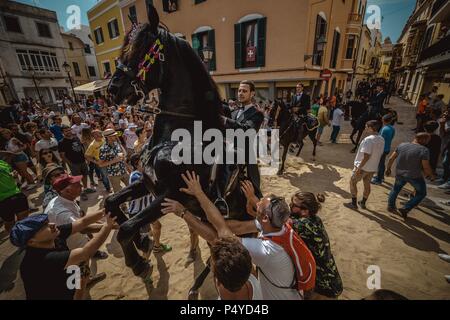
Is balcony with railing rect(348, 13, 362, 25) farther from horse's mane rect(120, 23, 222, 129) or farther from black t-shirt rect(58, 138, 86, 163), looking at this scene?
black t-shirt rect(58, 138, 86, 163)

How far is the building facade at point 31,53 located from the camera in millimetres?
21891

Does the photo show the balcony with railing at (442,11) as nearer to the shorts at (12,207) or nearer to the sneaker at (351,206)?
the sneaker at (351,206)

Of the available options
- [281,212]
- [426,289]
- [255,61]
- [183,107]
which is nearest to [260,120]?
[183,107]

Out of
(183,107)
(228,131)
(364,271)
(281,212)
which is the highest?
(183,107)

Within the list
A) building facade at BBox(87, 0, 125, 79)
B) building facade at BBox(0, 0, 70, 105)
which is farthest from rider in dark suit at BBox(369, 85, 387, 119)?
building facade at BBox(0, 0, 70, 105)

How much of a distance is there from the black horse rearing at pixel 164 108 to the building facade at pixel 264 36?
9.50m

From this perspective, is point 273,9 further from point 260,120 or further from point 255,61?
point 260,120

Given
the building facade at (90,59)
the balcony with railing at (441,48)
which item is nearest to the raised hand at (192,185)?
the balcony with railing at (441,48)

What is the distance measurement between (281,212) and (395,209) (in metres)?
4.61

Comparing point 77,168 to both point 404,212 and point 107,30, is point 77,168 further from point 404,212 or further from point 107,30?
point 107,30

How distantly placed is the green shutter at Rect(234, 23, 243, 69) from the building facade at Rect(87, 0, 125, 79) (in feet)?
39.4

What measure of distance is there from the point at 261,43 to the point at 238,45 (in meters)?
1.61

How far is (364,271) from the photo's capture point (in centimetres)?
320

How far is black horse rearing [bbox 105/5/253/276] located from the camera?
2070mm
